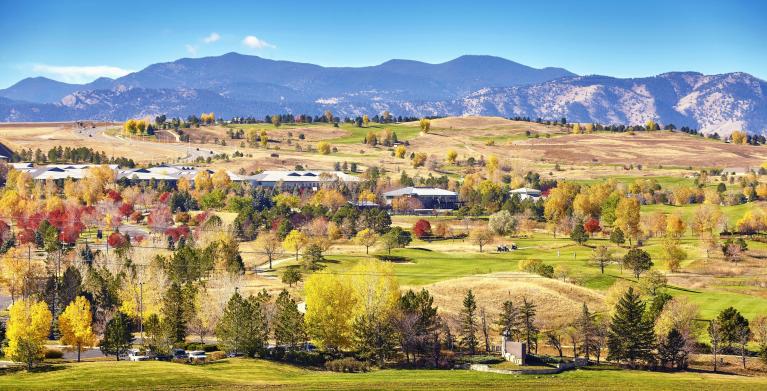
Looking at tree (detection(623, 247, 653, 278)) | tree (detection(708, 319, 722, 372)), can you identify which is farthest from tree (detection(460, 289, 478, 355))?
tree (detection(623, 247, 653, 278))

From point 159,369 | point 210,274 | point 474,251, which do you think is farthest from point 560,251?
point 159,369

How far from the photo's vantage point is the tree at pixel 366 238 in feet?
497

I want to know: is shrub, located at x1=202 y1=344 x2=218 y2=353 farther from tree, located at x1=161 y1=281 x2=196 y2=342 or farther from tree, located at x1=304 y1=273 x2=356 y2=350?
tree, located at x1=304 y1=273 x2=356 y2=350

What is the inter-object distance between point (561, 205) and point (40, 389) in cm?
13105

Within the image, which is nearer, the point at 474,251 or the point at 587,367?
the point at 587,367

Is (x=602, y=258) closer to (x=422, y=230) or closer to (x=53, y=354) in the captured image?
(x=422, y=230)

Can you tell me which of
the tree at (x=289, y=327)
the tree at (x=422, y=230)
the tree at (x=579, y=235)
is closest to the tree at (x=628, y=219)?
the tree at (x=579, y=235)

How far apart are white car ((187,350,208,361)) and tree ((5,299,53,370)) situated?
12567 mm

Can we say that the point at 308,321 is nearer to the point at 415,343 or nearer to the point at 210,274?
the point at 415,343

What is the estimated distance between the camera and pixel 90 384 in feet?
240

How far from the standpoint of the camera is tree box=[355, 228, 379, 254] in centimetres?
15146

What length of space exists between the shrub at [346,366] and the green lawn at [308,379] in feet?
6.32

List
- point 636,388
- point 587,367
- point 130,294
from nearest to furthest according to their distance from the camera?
1. point 636,388
2. point 587,367
3. point 130,294

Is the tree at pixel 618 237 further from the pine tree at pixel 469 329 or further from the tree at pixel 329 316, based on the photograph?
the tree at pixel 329 316
